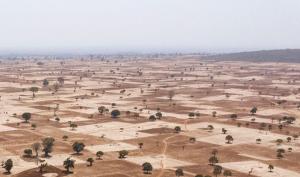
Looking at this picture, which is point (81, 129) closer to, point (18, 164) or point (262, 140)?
point (18, 164)

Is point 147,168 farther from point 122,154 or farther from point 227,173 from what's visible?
point 227,173

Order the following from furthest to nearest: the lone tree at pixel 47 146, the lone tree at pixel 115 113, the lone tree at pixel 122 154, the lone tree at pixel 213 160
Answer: the lone tree at pixel 115 113
the lone tree at pixel 47 146
the lone tree at pixel 122 154
the lone tree at pixel 213 160

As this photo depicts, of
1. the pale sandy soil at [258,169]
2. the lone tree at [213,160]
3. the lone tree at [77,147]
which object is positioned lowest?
the pale sandy soil at [258,169]

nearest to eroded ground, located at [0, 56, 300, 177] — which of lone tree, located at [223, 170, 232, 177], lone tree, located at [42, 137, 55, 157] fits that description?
lone tree, located at [42, 137, 55, 157]

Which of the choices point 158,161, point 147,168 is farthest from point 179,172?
point 158,161

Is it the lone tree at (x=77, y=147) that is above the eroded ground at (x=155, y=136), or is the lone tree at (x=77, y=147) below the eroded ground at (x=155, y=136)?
above

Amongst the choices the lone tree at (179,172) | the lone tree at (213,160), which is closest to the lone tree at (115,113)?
the lone tree at (213,160)

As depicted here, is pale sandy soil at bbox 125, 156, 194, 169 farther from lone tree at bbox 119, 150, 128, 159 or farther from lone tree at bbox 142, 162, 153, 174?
lone tree at bbox 142, 162, 153, 174

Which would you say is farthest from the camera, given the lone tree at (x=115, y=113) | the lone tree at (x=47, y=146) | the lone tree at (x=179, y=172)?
the lone tree at (x=115, y=113)

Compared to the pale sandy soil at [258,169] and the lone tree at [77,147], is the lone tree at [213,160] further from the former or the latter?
the lone tree at [77,147]

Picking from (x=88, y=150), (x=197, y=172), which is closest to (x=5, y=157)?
(x=88, y=150)

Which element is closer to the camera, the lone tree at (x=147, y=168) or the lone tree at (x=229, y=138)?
the lone tree at (x=147, y=168)
